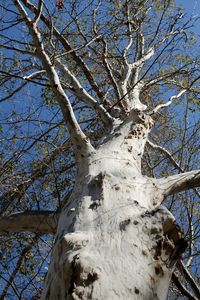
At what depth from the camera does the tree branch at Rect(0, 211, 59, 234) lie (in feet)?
8.02

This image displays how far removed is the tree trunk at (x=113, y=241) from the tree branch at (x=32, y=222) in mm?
424

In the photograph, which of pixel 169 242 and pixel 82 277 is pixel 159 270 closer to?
pixel 169 242

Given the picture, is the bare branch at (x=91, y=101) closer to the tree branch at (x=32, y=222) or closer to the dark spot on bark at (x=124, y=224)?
the tree branch at (x=32, y=222)

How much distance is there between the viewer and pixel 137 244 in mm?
1492

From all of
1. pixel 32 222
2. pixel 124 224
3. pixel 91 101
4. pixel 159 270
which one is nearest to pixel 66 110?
pixel 32 222

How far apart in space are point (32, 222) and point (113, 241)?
121cm

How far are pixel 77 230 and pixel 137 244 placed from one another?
304mm

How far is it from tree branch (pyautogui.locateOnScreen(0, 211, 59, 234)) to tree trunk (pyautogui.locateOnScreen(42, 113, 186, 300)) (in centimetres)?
42

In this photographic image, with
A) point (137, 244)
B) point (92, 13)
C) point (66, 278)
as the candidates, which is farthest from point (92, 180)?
point (92, 13)

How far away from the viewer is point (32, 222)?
2545 millimetres

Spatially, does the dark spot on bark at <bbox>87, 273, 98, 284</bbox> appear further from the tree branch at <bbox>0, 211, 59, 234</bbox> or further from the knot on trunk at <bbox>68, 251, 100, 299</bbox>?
the tree branch at <bbox>0, 211, 59, 234</bbox>

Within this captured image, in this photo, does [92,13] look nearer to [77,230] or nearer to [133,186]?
[133,186]

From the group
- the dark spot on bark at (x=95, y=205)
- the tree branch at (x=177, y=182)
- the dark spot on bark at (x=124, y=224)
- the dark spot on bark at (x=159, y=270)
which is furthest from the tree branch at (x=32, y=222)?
the dark spot on bark at (x=159, y=270)

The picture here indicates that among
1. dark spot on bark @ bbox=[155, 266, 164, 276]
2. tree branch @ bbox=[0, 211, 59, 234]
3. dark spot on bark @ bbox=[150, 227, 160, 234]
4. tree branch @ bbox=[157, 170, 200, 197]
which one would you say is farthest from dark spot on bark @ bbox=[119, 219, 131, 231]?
tree branch @ bbox=[0, 211, 59, 234]
